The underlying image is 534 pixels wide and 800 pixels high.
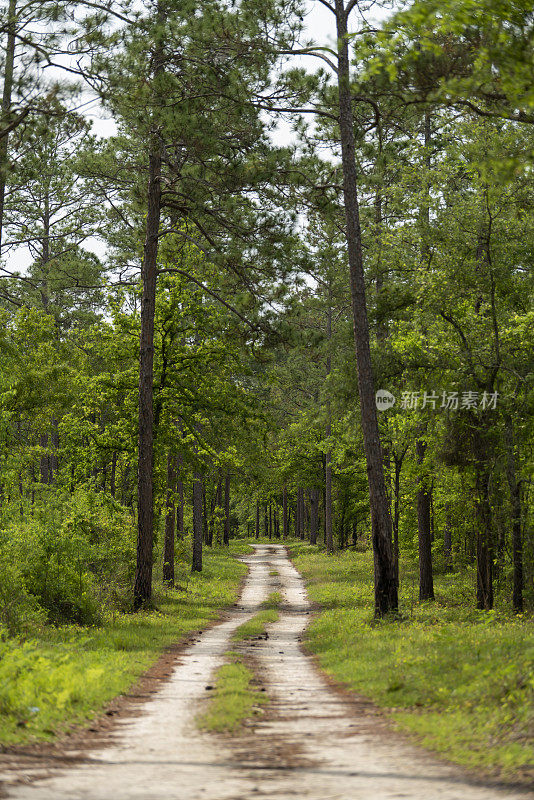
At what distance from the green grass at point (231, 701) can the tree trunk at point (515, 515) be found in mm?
8522

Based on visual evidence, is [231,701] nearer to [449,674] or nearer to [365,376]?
[449,674]

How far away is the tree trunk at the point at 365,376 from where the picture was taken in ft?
58.7

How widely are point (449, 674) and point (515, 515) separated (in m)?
8.89

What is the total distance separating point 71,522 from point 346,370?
26.0 feet

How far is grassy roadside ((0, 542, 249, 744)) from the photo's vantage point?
8258mm

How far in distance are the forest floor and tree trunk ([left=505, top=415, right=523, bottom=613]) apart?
8.66 meters

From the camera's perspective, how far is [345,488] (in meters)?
51.5

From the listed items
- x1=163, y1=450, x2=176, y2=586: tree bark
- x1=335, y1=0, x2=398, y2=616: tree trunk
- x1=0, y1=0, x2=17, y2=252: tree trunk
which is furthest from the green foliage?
x1=163, y1=450, x2=176, y2=586: tree bark

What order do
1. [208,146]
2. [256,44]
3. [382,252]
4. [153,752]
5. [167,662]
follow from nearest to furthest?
[153,752], [167,662], [256,44], [208,146], [382,252]

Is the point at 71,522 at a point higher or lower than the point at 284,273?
lower

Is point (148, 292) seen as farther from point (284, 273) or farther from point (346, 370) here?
point (346, 370)

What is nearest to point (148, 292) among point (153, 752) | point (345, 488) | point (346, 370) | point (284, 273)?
point (284, 273)

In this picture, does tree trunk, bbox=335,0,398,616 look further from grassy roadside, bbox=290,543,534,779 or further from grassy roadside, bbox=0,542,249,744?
grassy roadside, bbox=0,542,249,744

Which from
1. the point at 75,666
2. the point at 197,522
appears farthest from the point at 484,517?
the point at 197,522
